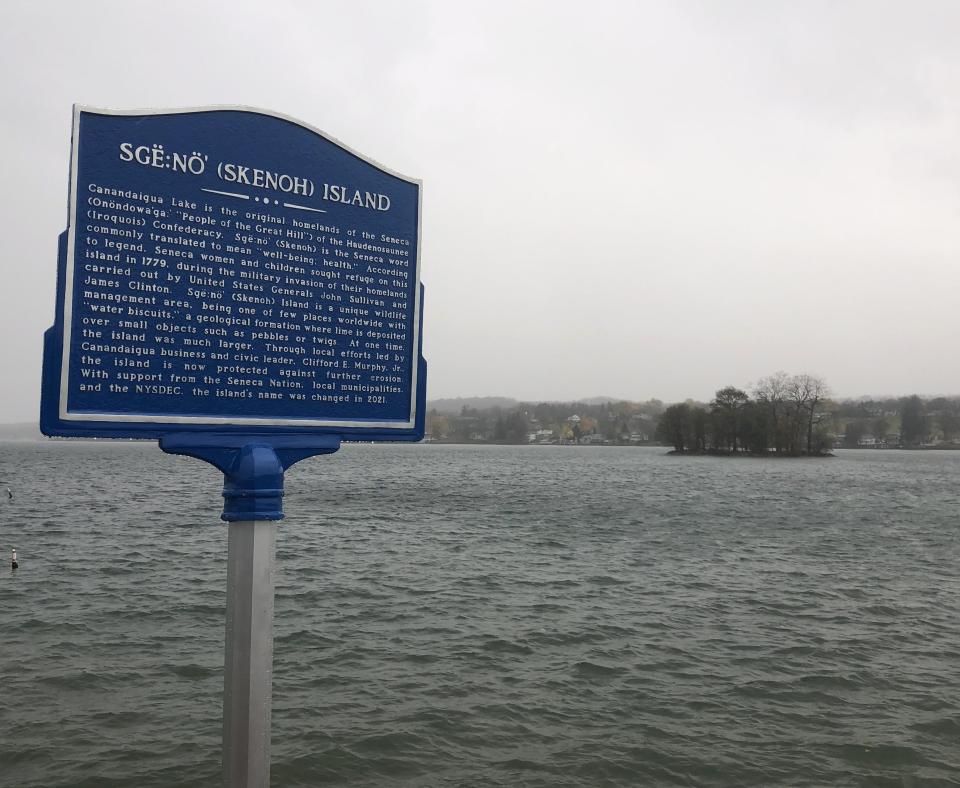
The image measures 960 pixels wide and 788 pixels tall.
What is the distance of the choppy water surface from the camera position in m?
9.02

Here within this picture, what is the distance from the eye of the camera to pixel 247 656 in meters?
4.87

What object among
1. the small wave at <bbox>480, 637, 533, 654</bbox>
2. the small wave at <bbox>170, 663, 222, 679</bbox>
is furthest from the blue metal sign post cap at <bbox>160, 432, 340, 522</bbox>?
A: the small wave at <bbox>480, 637, 533, 654</bbox>

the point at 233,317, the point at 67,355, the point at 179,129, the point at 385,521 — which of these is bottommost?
the point at 385,521

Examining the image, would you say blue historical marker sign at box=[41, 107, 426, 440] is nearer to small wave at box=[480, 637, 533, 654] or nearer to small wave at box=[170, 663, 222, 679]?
small wave at box=[170, 663, 222, 679]

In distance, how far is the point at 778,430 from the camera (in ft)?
533

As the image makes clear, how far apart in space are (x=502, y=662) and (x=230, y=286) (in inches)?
382

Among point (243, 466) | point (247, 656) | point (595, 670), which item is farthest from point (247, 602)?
point (595, 670)

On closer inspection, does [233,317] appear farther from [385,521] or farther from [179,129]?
[385,521]

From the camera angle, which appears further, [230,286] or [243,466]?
[230,286]

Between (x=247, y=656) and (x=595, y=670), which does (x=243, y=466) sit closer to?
(x=247, y=656)

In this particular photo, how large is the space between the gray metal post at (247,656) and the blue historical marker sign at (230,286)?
2.76 feet

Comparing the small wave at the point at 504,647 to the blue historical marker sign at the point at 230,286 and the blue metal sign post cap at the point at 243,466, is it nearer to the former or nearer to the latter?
the blue historical marker sign at the point at 230,286

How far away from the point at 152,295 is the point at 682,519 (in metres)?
36.8

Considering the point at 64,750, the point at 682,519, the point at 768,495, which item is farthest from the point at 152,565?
the point at 768,495
